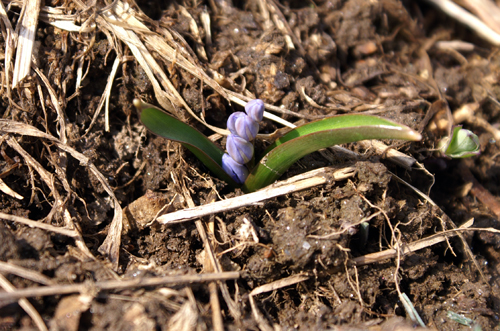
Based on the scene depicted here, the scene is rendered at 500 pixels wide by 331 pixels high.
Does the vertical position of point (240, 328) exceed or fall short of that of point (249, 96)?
it falls short

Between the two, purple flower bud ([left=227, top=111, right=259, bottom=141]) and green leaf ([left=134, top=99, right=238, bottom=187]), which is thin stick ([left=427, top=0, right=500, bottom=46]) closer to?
purple flower bud ([left=227, top=111, right=259, bottom=141])

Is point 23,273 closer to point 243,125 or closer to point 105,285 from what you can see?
point 105,285

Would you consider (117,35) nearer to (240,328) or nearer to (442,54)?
(240,328)

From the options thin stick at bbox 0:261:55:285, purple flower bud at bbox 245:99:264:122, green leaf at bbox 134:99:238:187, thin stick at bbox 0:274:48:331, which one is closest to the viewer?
thin stick at bbox 0:274:48:331

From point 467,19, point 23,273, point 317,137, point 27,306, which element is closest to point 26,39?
point 23,273

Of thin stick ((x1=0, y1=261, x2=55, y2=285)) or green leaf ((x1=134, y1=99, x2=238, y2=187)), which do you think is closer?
thin stick ((x1=0, y1=261, x2=55, y2=285))

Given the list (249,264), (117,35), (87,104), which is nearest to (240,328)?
(249,264)

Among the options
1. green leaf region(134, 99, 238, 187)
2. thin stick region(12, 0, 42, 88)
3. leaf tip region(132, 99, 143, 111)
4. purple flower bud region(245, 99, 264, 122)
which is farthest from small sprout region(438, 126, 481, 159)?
thin stick region(12, 0, 42, 88)
